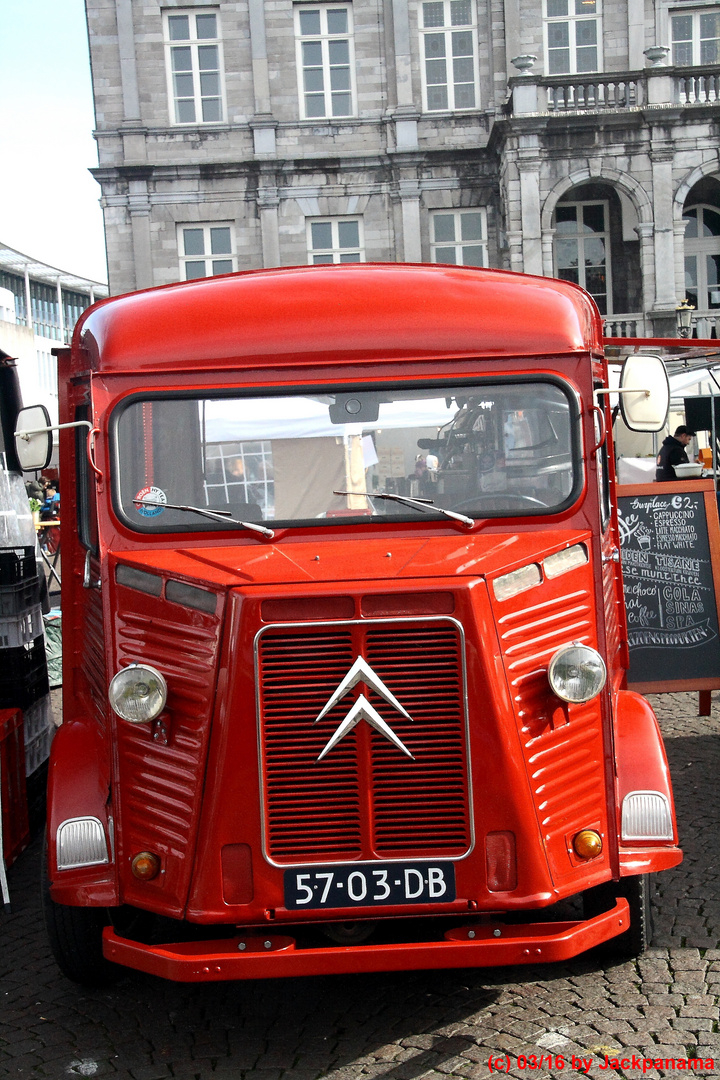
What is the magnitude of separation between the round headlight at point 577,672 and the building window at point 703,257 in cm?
2550

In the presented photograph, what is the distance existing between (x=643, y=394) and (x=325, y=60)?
85.7 ft

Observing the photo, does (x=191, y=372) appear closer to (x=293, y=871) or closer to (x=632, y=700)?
(x=293, y=871)

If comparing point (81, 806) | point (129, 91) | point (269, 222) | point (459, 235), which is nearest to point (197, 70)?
point (129, 91)

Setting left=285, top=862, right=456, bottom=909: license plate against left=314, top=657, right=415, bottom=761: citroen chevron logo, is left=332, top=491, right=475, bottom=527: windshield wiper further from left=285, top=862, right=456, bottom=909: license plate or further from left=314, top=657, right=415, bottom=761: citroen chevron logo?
left=285, top=862, right=456, bottom=909: license plate

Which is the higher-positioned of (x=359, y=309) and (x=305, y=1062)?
(x=359, y=309)

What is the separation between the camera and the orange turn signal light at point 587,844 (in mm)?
3736

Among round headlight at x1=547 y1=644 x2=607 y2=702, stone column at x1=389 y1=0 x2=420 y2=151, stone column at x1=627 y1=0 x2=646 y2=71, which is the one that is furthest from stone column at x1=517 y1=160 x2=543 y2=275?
round headlight at x1=547 y1=644 x2=607 y2=702

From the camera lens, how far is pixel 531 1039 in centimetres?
383

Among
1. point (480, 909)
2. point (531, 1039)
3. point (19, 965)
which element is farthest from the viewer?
point (19, 965)

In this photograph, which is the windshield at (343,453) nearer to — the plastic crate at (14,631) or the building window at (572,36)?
the plastic crate at (14,631)

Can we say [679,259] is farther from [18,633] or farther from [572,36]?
[18,633]

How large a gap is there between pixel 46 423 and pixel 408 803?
2235 millimetres

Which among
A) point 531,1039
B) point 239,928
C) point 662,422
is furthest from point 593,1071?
point 662,422

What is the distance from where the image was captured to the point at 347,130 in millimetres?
27641
